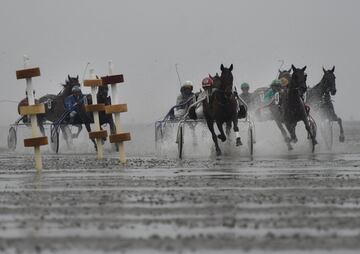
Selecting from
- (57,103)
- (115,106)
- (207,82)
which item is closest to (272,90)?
(207,82)

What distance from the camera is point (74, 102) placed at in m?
28.7

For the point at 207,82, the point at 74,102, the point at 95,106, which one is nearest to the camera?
the point at 95,106

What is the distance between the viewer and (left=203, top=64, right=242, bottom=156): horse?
70.6 feet

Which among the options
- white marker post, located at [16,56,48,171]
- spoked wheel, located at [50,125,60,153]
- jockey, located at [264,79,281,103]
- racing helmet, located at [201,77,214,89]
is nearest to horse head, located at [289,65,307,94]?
jockey, located at [264,79,281,103]

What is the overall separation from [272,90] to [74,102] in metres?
5.93

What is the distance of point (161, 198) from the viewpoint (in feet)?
31.0

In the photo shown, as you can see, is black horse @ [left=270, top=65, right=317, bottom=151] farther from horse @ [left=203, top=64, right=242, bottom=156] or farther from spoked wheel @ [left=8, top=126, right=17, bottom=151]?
spoked wheel @ [left=8, top=126, right=17, bottom=151]

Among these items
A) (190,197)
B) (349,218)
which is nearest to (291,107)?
(190,197)

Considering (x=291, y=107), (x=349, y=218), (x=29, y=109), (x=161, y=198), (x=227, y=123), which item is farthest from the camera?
(x=291, y=107)

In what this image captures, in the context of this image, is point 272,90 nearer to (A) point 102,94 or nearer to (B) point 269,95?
(B) point 269,95

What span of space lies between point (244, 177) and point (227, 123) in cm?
995

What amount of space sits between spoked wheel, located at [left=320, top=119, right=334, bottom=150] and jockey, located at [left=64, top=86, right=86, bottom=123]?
695 cm

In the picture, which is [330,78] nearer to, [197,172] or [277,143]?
[277,143]

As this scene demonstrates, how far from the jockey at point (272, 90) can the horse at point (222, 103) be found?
5.28 m
